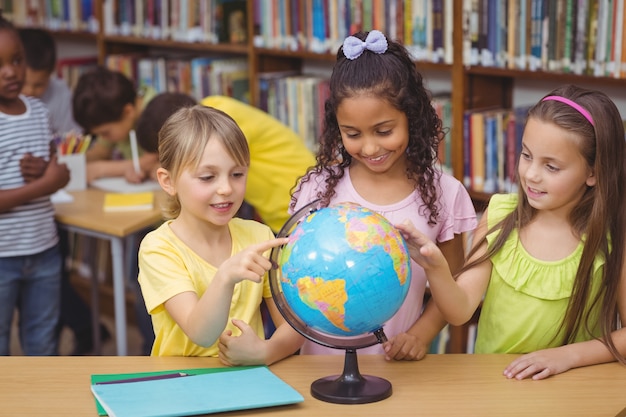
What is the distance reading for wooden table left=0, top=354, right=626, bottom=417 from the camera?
1944 millimetres

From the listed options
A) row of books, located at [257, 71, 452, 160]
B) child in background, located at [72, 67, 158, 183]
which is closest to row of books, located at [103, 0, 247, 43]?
row of books, located at [257, 71, 452, 160]

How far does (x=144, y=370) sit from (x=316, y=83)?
254 cm

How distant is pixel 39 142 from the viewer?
3645 mm

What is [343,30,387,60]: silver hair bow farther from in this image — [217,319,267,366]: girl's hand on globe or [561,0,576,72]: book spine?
[561,0,576,72]: book spine

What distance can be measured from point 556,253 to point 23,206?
2.20 meters

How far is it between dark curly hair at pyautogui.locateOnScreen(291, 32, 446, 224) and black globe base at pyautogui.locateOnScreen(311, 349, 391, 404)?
1.62ft

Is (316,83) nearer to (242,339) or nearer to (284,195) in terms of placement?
(284,195)

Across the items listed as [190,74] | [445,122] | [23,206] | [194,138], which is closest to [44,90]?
[190,74]

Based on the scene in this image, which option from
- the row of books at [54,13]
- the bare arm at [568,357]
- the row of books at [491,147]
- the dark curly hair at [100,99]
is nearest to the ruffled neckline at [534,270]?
the bare arm at [568,357]

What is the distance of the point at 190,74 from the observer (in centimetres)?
507

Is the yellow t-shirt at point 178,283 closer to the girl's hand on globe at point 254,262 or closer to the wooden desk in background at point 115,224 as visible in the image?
the girl's hand on globe at point 254,262

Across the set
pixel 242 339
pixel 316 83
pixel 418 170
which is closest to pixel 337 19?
pixel 316 83

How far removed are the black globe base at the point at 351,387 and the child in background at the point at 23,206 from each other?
6.30 feet

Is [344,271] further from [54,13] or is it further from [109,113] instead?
[54,13]
